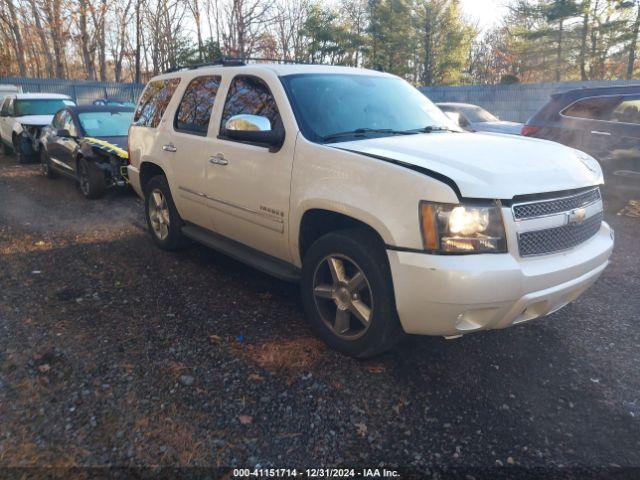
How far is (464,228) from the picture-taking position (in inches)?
102

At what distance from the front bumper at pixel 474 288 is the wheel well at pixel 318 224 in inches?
24.5

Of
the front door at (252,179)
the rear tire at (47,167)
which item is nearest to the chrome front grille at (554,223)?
the front door at (252,179)

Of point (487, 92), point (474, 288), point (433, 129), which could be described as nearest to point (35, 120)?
point (433, 129)

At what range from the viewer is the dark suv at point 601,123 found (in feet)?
21.7

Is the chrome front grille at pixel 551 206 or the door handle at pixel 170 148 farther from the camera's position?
the door handle at pixel 170 148

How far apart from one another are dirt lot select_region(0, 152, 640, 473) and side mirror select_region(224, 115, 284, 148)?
54.5 inches

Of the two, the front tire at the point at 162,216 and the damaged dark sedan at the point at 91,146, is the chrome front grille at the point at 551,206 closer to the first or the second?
the front tire at the point at 162,216

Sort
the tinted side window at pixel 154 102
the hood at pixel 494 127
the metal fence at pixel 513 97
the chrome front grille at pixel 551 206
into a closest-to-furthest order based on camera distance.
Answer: the chrome front grille at pixel 551 206 → the tinted side window at pixel 154 102 → the hood at pixel 494 127 → the metal fence at pixel 513 97

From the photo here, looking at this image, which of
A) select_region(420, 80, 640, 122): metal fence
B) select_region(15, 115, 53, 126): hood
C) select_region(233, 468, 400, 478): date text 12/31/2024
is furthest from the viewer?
select_region(420, 80, 640, 122): metal fence

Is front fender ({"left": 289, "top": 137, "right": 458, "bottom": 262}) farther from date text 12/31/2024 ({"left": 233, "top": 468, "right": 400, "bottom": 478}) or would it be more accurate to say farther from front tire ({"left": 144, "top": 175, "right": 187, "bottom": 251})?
front tire ({"left": 144, "top": 175, "right": 187, "bottom": 251})

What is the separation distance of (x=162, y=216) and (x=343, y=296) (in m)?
2.98

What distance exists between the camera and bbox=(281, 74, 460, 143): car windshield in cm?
353

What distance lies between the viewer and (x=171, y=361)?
320 centimetres

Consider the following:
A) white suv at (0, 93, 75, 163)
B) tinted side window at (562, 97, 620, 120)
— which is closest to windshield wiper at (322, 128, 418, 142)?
tinted side window at (562, 97, 620, 120)
